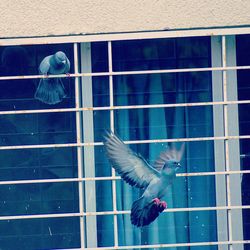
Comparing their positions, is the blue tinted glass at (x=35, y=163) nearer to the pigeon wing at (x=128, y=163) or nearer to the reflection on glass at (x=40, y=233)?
the reflection on glass at (x=40, y=233)

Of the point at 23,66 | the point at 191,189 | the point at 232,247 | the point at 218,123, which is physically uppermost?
the point at 23,66

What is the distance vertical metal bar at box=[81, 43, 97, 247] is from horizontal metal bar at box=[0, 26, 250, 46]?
275mm

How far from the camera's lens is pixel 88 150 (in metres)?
6.24

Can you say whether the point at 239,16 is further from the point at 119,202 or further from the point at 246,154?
Result: the point at 119,202

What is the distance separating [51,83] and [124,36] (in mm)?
588

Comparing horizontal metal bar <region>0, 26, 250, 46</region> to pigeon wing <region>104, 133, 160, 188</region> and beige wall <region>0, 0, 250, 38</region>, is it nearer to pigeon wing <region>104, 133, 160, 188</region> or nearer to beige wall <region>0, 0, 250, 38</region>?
beige wall <region>0, 0, 250, 38</region>

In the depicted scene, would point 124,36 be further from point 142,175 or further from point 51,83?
point 142,175

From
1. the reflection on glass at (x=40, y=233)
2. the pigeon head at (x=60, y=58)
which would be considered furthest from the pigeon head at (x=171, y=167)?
the pigeon head at (x=60, y=58)

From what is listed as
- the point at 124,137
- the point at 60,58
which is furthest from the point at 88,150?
the point at 60,58

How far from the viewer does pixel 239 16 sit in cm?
593

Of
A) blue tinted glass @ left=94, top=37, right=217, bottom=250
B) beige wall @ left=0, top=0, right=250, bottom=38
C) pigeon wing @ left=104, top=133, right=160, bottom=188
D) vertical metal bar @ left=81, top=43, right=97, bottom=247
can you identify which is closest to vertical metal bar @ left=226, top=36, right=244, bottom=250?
blue tinted glass @ left=94, top=37, right=217, bottom=250

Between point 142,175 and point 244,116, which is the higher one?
point 244,116

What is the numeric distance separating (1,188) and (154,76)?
4.35 feet

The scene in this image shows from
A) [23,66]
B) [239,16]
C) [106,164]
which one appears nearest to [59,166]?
[106,164]
